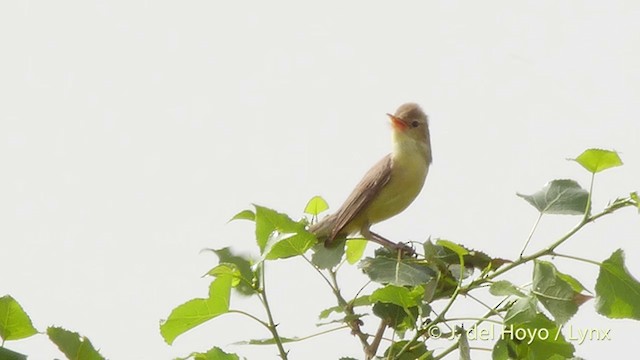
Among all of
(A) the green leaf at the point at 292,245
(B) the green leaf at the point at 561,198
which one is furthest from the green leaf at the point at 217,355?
(B) the green leaf at the point at 561,198

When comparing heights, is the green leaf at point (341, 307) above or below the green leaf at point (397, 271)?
below

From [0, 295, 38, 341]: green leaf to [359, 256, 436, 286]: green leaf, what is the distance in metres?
1.12

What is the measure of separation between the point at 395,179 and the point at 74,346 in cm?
298

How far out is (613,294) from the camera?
2.93m

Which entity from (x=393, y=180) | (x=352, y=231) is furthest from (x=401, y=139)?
(x=352, y=231)

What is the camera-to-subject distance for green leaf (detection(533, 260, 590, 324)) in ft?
9.32

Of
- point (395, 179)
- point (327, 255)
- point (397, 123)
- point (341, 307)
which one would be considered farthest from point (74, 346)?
point (397, 123)

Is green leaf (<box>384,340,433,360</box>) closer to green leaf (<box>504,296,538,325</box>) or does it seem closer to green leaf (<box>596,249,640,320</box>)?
green leaf (<box>504,296,538,325</box>)

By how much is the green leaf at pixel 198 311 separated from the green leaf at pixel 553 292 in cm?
94

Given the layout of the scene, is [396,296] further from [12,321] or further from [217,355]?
[12,321]

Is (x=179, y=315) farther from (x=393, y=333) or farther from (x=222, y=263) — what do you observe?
(x=393, y=333)

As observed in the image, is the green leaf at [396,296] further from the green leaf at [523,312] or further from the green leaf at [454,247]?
the green leaf at [523,312]

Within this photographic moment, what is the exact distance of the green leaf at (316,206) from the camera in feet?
12.0

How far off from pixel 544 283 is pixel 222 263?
3.28 feet
